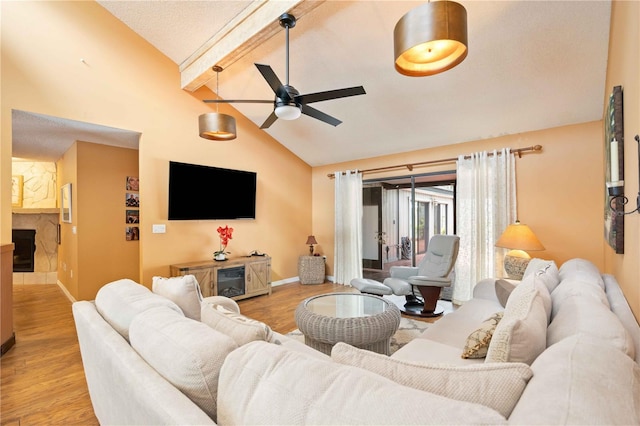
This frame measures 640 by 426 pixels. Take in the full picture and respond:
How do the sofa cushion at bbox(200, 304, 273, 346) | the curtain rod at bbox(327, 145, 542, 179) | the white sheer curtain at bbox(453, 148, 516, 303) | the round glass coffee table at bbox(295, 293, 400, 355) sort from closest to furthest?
the sofa cushion at bbox(200, 304, 273, 346) → the round glass coffee table at bbox(295, 293, 400, 355) → the curtain rod at bbox(327, 145, 542, 179) → the white sheer curtain at bbox(453, 148, 516, 303)

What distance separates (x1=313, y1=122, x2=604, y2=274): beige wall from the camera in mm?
3488

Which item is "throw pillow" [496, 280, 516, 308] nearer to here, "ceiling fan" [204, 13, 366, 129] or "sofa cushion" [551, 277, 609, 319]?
"sofa cushion" [551, 277, 609, 319]

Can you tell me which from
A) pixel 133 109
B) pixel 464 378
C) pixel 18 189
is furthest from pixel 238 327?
pixel 18 189

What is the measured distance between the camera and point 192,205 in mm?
4441

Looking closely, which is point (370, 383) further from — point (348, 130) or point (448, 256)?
point (348, 130)

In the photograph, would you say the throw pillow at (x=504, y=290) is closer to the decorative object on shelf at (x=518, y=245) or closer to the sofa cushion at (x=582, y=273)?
the sofa cushion at (x=582, y=273)

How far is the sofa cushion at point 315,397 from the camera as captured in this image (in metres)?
0.60

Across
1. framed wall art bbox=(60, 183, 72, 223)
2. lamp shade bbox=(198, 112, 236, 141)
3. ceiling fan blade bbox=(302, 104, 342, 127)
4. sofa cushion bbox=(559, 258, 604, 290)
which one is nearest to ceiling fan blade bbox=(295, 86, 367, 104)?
ceiling fan blade bbox=(302, 104, 342, 127)

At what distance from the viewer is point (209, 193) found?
15.2 ft

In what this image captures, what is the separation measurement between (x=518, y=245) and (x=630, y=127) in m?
2.09

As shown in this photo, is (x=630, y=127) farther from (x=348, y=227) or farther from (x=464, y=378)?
(x=348, y=227)

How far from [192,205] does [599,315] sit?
4514 mm

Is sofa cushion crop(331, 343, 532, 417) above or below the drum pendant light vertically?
below

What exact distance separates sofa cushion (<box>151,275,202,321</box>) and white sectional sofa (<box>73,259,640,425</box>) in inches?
12.2
